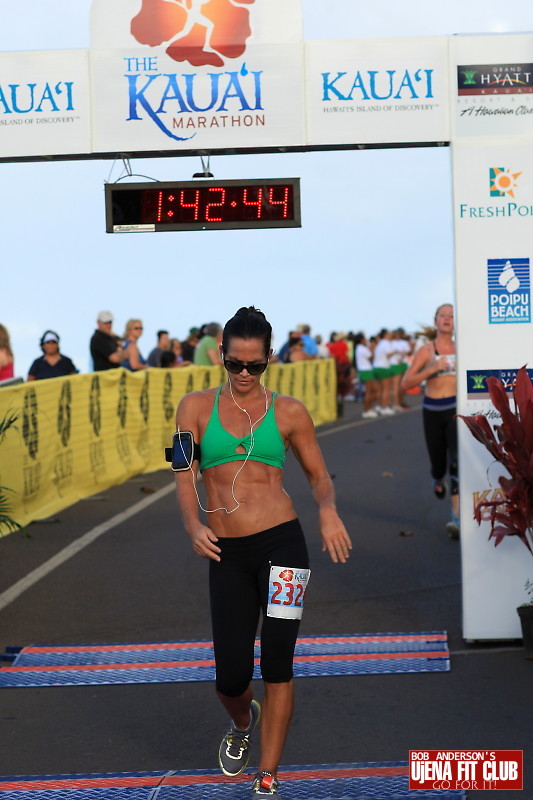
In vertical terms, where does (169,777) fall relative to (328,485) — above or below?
below

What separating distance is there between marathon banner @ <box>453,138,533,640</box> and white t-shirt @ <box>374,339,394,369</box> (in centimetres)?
2329

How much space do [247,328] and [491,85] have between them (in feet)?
11.2

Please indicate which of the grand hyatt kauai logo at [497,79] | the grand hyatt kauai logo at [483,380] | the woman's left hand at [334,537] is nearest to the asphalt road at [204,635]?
the woman's left hand at [334,537]

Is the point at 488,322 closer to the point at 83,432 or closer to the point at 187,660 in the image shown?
the point at 187,660

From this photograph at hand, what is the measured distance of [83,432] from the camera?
55.0ft

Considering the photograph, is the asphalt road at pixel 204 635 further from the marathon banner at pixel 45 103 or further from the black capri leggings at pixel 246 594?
the marathon banner at pixel 45 103

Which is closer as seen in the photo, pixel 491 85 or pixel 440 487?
pixel 491 85

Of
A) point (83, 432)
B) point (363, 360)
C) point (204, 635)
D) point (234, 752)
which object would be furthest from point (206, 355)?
point (234, 752)

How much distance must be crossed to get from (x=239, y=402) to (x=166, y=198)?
10.9ft

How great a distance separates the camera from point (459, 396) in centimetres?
844

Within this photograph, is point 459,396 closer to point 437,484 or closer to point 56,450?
point 437,484

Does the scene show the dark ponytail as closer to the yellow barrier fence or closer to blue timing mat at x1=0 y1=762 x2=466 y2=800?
blue timing mat at x1=0 y1=762 x2=466 y2=800

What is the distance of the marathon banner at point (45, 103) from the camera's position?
27.5 ft

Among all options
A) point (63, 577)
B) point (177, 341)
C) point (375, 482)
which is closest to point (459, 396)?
point (63, 577)
